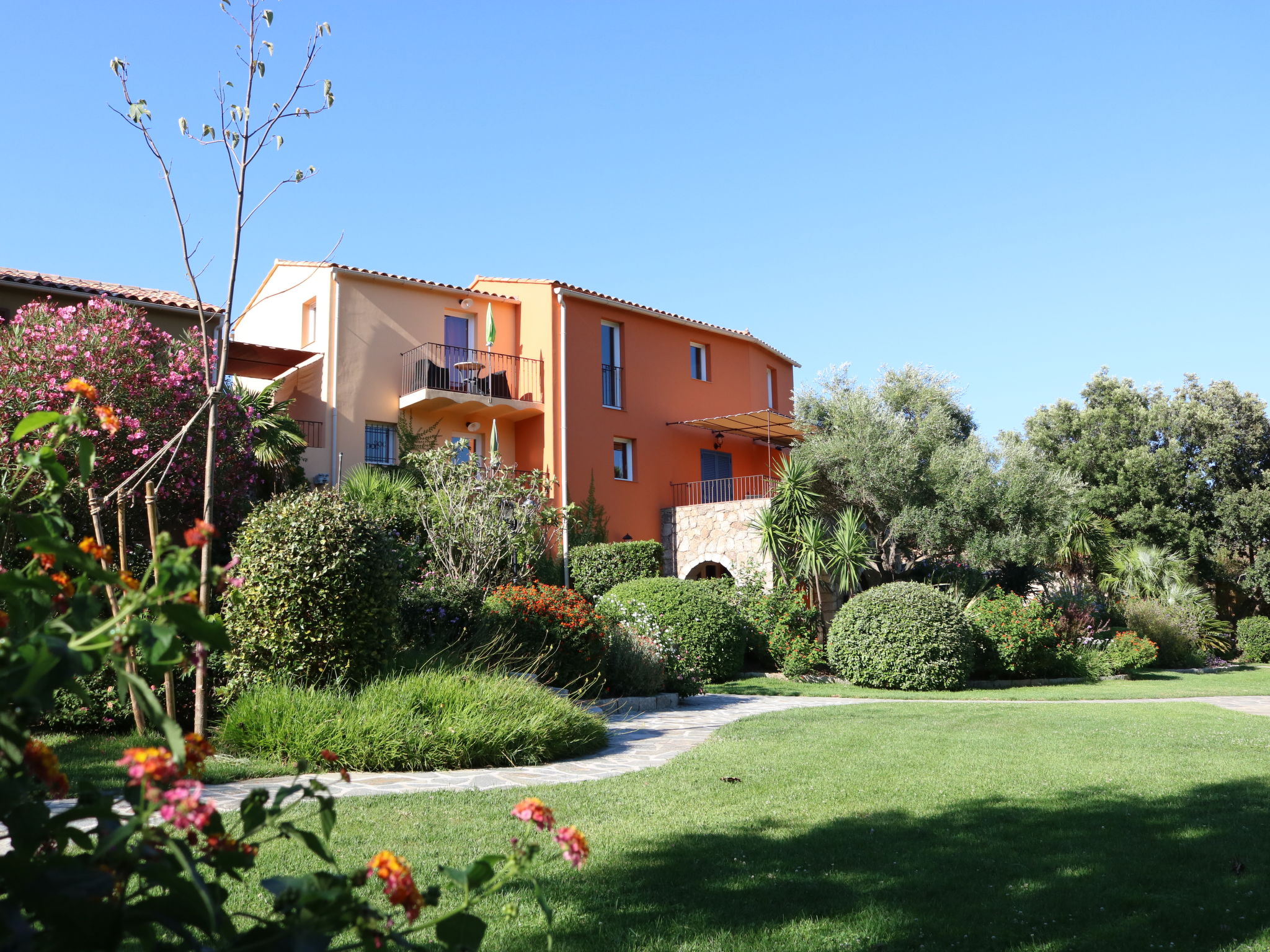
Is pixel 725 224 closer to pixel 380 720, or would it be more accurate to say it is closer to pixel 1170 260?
pixel 1170 260

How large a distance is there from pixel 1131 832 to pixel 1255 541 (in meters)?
30.0

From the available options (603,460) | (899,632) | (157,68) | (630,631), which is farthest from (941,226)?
(157,68)

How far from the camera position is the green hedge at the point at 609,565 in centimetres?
1952

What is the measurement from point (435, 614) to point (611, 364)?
13.3 metres

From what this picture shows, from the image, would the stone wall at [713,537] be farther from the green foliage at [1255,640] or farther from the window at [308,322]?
the green foliage at [1255,640]

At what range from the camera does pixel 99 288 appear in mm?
18516

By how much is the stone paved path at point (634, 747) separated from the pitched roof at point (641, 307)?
11918mm

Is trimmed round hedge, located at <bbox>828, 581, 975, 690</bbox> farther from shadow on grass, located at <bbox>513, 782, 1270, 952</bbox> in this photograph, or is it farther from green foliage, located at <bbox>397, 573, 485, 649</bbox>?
A: shadow on grass, located at <bbox>513, 782, 1270, 952</bbox>

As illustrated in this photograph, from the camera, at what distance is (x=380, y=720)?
289 inches

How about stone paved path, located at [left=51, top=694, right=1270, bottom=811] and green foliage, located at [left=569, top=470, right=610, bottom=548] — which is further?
green foliage, located at [left=569, top=470, right=610, bottom=548]

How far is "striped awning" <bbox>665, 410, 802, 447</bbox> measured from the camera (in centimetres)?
2330

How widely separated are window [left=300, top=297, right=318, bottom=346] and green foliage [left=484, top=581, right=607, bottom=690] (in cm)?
1207

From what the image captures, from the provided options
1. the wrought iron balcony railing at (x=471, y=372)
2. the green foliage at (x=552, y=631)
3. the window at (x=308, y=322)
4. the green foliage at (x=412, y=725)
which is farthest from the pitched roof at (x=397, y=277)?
the green foliage at (x=412, y=725)

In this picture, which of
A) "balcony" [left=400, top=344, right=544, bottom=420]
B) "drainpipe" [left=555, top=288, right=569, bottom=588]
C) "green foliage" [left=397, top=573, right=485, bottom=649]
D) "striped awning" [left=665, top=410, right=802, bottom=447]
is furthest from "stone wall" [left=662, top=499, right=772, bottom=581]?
"green foliage" [left=397, top=573, right=485, bottom=649]
